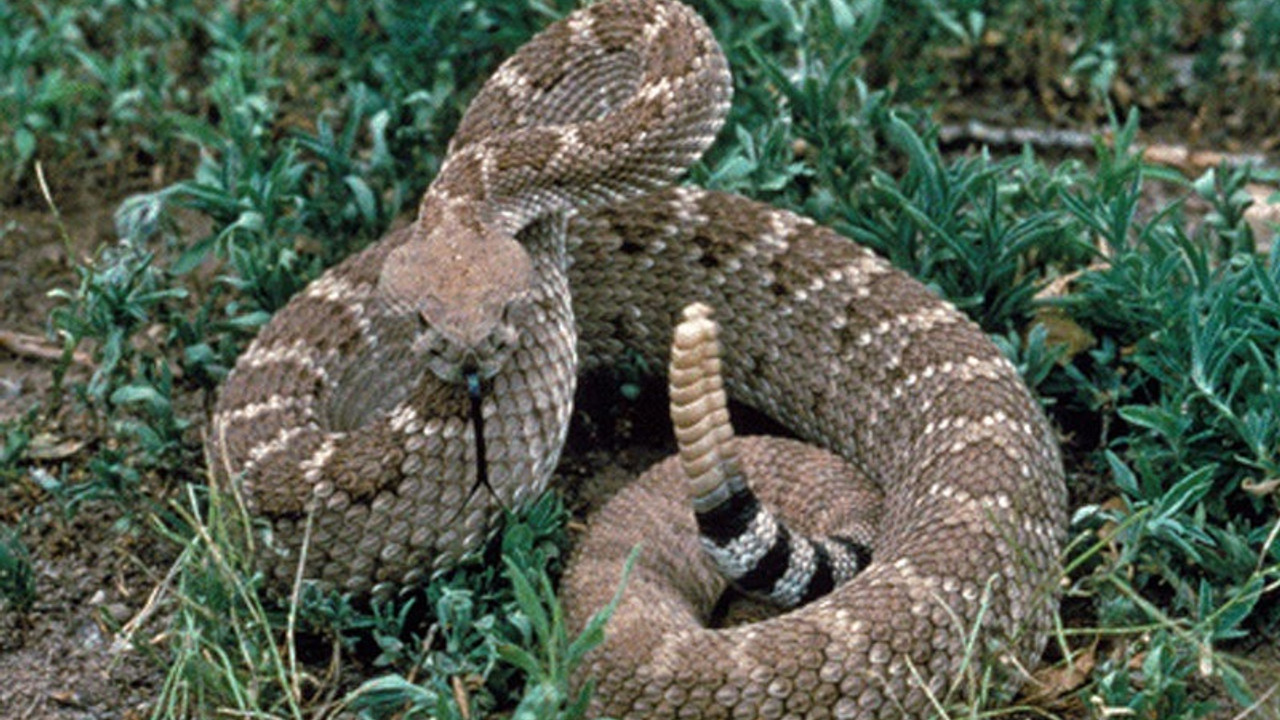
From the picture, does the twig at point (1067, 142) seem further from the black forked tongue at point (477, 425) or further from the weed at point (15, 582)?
the weed at point (15, 582)

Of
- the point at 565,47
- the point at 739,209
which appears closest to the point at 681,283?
the point at 739,209

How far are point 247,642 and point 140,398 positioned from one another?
3.56ft

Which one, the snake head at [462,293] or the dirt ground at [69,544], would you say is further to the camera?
the dirt ground at [69,544]

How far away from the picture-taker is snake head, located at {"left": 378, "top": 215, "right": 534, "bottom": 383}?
15.9ft

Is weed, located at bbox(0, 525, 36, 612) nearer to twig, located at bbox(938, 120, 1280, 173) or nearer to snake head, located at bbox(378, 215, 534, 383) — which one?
snake head, located at bbox(378, 215, 534, 383)

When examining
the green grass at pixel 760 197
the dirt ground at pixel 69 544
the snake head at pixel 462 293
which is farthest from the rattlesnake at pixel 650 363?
the dirt ground at pixel 69 544

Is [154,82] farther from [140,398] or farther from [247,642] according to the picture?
[247,642]

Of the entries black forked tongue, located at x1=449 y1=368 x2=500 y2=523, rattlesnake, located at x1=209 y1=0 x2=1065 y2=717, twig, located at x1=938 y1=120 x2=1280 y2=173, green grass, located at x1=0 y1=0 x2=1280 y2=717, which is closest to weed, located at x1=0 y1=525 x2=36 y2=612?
green grass, located at x1=0 y1=0 x2=1280 y2=717

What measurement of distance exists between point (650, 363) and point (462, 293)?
1.27 m

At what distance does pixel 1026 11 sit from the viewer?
733 cm

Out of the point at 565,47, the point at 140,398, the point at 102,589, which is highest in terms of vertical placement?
the point at 565,47

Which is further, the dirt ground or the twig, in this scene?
the twig

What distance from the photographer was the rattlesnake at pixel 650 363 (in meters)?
4.55

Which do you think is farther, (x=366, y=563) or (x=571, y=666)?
(x=366, y=563)
